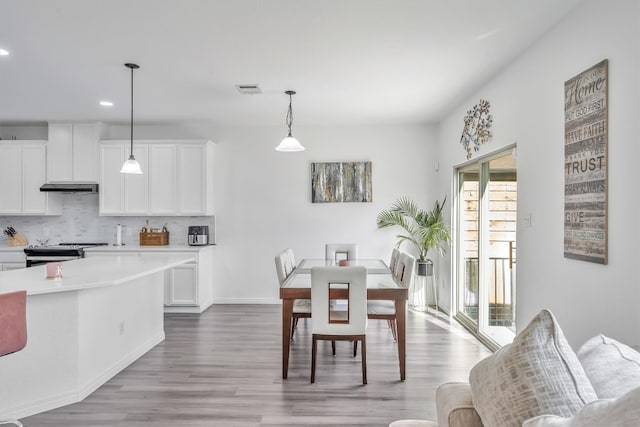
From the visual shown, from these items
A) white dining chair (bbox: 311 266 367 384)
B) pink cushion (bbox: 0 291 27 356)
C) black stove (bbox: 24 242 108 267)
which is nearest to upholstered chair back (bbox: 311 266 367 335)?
white dining chair (bbox: 311 266 367 384)

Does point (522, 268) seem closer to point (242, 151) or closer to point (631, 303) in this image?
point (631, 303)

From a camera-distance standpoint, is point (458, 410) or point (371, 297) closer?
point (458, 410)

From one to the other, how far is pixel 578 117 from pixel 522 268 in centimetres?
128

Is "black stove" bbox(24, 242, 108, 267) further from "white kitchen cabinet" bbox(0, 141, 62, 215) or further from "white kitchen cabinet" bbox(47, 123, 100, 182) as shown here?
"white kitchen cabinet" bbox(47, 123, 100, 182)

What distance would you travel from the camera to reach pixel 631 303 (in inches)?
77.2

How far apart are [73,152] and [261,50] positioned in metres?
3.72

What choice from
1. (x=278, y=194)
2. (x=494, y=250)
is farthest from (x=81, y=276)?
(x=494, y=250)

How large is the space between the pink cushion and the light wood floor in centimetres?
68

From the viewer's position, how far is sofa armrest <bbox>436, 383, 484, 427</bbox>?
51.1 inches

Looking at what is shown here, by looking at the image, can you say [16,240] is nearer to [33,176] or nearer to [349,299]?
[33,176]

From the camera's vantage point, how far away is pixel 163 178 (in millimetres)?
5383

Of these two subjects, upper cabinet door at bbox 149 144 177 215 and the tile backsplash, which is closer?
upper cabinet door at bbox 149 144 177 215

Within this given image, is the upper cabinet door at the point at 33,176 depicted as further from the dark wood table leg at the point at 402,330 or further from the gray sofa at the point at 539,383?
the gray sofa at the point at 539,383

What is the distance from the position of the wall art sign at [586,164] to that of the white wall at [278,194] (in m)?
3.21
